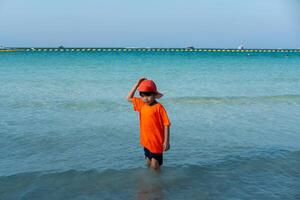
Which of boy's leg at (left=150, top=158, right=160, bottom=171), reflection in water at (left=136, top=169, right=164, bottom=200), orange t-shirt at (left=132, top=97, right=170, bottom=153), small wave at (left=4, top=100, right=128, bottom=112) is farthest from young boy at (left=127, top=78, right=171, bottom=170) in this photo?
small wave at (left=4, top=100, right=128, bottom=112)

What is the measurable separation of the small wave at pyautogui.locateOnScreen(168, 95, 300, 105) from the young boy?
7599mm

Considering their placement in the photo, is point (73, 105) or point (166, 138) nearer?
point (166, 138)

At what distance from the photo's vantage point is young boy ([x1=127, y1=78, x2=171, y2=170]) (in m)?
4.96

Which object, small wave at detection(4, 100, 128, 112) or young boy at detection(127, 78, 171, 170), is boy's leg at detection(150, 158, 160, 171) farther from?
small wave at detection(4, 100, 128, 112)

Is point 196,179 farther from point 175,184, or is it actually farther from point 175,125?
point 175,125

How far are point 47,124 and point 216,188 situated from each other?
5.03m

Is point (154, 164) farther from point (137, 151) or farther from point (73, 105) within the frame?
point (73, 105)

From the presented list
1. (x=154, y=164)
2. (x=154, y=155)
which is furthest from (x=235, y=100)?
(x=154, y=155)

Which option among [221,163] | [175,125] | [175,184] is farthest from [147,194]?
[175,125]

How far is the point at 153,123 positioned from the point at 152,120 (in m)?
0.04

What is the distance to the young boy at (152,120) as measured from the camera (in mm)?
4957

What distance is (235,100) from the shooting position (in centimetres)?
1377

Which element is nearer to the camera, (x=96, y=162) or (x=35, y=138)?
(x=96, y=162)

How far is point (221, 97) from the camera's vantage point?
14461 mm
